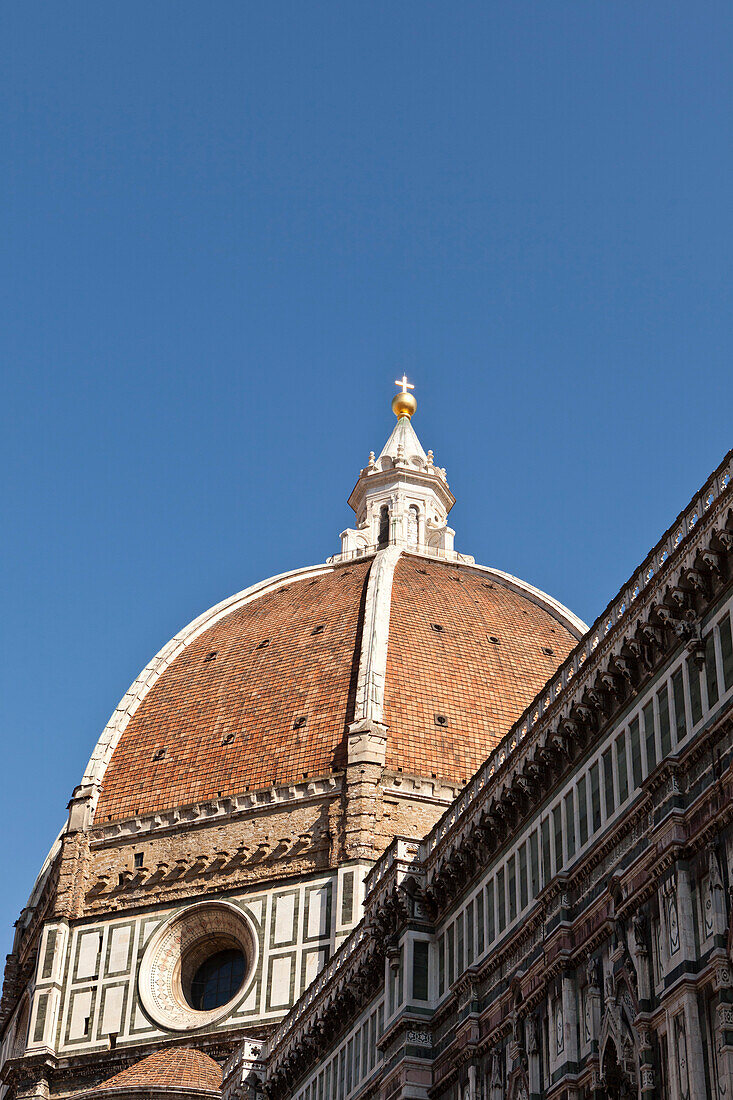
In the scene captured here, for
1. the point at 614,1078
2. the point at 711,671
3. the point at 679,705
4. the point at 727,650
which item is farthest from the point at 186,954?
the point at 727,650

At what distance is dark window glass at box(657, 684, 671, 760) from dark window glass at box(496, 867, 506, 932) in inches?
234

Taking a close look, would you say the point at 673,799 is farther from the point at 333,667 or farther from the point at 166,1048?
the point at 333,667

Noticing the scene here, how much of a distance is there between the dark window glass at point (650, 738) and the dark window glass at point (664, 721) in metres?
0.21

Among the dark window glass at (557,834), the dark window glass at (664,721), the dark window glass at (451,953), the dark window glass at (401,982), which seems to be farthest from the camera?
the dark window glass at (401,982)

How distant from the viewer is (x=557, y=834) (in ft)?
100

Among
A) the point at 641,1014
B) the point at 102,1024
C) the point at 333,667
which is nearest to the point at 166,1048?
the point at 102,1024

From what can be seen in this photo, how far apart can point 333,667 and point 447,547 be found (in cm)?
1896

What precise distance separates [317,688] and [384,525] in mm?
21910

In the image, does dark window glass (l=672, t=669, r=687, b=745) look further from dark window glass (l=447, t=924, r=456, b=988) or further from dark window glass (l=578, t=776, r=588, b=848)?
dark window glass (l=447, t=924, r=456, b=988)

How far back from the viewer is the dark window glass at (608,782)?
28578mm

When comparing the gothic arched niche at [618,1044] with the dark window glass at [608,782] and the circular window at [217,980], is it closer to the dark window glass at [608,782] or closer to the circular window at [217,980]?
the dark window glass at [608,782]

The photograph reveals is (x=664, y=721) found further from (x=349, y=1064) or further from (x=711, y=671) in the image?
(x=349, y=1064)

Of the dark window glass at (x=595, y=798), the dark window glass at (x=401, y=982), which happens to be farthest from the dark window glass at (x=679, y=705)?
the dark window glass at (x=401, y=982)

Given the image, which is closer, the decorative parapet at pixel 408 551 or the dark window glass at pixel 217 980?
the dark window glass at pixel 217 980
